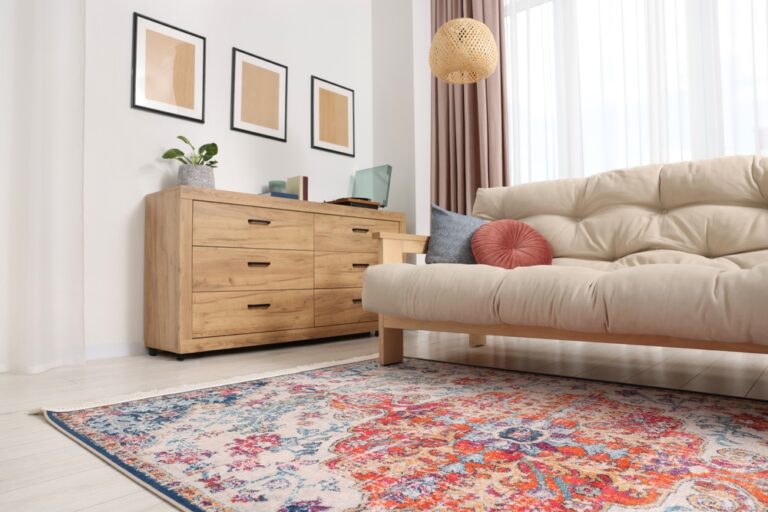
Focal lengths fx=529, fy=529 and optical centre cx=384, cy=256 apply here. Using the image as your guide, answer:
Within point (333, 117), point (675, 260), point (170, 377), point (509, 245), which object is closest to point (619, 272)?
point (675, 260)

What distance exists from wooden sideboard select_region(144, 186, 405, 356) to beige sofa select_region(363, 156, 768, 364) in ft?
2.40

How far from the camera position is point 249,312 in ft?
8.15

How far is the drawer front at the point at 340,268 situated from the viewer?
2.80m

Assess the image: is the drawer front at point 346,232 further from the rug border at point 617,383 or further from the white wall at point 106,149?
the rug border at point 617,383

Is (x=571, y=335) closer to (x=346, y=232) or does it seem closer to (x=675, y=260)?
(x=675, y=260)

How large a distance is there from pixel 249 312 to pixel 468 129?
1878mm

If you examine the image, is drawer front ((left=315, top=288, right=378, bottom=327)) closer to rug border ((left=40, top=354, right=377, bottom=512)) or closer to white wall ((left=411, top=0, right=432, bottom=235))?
rug border ((left=40, top=354, right=377, bottom=512))

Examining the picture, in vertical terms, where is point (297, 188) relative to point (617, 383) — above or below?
above

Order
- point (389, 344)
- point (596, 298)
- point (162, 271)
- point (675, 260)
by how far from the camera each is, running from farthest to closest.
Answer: point (162, 271) < point (389, 344) < point (675, 260) < point (596, 298)

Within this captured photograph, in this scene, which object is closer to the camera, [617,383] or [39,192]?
[617,383]

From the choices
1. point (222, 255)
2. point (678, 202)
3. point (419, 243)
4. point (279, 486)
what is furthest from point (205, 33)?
point (279, 486)

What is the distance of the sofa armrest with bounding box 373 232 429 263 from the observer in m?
2.09

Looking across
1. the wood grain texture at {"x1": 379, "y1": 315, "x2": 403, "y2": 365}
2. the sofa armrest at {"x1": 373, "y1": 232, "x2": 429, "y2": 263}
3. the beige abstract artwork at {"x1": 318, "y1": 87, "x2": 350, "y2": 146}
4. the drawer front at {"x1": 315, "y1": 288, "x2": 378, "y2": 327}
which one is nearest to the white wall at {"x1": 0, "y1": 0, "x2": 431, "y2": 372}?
the beige abstract artwork at {"x1": 318, "y1": 87, "x2": 350, "y2": 146}

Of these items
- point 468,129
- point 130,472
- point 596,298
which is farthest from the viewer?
point 468,129
